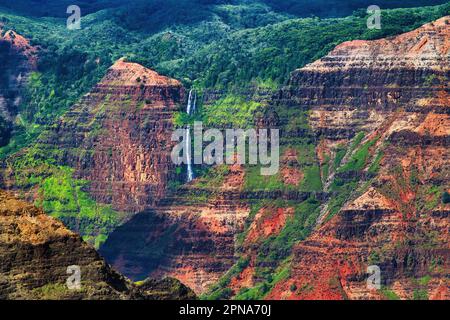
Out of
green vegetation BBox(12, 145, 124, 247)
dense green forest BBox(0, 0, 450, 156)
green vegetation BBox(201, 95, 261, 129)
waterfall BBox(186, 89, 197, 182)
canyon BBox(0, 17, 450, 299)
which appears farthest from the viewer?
dense green forest BBox(0, 0, 450, 156)

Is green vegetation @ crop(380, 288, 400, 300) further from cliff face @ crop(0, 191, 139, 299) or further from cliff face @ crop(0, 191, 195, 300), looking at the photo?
cliff face @ crop(0, 191, 139, 299)

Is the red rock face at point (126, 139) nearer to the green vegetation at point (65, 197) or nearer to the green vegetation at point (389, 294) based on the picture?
the green vegetation at point (65, 197)

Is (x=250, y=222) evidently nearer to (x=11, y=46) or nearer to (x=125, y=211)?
(x=125, y=211)

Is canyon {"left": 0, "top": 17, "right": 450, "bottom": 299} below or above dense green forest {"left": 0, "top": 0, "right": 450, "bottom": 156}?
below

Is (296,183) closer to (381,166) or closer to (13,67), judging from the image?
(381,166)

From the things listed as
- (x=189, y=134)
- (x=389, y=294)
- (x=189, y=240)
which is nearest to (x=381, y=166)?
(x=389, y=294)

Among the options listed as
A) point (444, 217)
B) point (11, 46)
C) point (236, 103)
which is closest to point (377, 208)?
point (444, 217)

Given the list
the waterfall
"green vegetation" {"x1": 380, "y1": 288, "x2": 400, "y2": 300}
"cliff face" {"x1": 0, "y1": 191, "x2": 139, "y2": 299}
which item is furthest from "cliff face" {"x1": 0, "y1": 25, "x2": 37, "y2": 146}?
"cliff face" {"x1": 0, "y1": 191, "x2": 139, "y2": 299}

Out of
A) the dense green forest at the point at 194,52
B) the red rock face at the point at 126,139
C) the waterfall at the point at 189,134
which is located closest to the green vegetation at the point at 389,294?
the dense green forest at the point at 194,52
